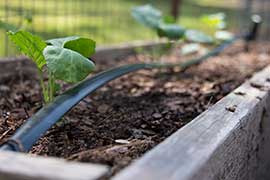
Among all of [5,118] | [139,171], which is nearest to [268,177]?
[5,118]

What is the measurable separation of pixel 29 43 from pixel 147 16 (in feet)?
4.25

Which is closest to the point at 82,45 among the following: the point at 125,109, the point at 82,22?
the point at 125,109

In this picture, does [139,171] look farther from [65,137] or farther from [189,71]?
[189,71]

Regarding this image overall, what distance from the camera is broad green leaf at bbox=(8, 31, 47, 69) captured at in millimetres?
1443

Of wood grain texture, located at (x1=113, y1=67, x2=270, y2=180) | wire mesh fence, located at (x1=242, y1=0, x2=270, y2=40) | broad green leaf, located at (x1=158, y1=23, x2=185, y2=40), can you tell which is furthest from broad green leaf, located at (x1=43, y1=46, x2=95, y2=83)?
wire mesh fence, located at (x1=242, y1=0, x2=270, y2=40)

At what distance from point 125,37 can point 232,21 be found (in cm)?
269

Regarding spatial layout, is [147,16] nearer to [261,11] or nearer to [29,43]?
[29,43]

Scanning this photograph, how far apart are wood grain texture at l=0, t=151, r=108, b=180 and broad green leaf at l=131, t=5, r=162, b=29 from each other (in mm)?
1776

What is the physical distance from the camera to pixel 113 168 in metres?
1.02

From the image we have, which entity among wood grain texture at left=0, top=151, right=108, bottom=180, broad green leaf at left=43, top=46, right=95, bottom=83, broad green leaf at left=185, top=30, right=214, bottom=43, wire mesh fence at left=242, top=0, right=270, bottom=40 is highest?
broad green leaf at left=43, top=46, right=95, bottom=83

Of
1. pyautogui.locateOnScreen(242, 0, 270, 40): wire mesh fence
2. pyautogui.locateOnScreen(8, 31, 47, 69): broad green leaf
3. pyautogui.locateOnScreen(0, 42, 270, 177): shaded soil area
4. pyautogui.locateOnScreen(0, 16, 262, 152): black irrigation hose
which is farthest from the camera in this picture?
pyautogui.locateOnScreen(242, 0, 270, 40): wire mesh fence

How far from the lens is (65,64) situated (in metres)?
1.35

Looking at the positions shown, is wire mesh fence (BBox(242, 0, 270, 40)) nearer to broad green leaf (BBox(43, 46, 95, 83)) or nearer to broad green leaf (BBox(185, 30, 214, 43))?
broad green leaf (BBox(185, 30, 214, 43))

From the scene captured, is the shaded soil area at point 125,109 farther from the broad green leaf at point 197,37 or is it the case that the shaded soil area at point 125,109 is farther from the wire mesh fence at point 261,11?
the wire mesh fence at point 261,11
